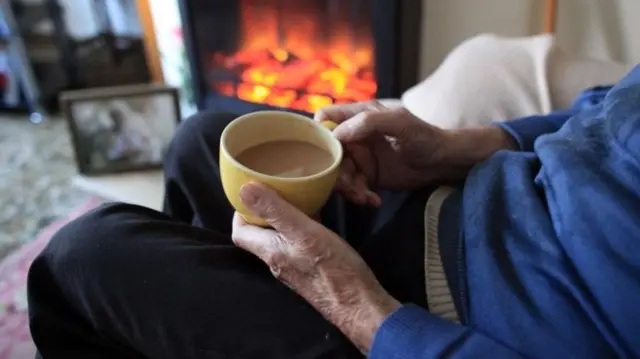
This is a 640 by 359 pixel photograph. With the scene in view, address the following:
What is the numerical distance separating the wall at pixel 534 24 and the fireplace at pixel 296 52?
54 millimetres

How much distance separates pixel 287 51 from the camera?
69.2 inches

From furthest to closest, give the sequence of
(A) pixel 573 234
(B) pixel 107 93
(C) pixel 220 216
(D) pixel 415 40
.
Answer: (B) pixel 107 93 → (D) pixel 415 40 → (C) pixel 220 216 → (A) pixel 573 234

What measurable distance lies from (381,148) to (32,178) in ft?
3.97

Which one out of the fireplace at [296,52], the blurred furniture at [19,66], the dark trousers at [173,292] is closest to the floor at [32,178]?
the blurred furniture at [19,66]

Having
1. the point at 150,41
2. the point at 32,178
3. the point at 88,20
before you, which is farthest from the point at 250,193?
the point at 88,20

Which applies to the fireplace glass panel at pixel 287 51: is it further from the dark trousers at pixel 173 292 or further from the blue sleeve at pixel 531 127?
the dark trousers at pixel 173 292

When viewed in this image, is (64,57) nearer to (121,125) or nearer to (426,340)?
(121,125)

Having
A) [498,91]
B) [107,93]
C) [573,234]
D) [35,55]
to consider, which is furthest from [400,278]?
[35,55]

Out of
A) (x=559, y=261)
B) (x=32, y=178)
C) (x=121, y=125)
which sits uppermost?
(x=559, y=261)

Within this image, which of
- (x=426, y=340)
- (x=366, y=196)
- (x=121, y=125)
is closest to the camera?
(x=426, y=340)

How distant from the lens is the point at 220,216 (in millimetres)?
950

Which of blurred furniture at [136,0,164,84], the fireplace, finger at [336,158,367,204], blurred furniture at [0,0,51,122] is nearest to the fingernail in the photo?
finger at [336,158,367,204]

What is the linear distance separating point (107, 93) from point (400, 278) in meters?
1.13

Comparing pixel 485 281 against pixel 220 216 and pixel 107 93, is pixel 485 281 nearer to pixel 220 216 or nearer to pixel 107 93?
pixel 220 216
